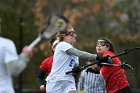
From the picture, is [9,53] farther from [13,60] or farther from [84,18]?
[84,18]

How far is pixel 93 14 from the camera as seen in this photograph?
39.4 metres

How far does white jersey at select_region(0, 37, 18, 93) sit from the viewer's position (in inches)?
Result: 314

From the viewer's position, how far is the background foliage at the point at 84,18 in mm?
35656

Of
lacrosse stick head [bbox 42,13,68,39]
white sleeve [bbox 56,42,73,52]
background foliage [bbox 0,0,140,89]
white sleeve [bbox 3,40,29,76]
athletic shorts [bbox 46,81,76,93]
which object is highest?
background foliage [bbox 0,0,140,89]

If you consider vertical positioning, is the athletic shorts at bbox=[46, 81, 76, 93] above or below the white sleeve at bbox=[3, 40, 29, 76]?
above

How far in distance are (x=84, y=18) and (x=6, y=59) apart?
32.4 metres

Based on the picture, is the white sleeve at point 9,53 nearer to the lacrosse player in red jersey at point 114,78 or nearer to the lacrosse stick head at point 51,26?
the lacrosse stick head at point 51,26

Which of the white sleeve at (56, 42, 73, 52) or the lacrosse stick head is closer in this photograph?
the lacrosse stick head

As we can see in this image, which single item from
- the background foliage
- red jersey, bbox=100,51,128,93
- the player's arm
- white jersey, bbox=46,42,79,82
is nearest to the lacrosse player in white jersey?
white jersey, bbox=46,42,79,82

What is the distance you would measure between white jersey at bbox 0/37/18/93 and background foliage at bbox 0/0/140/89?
83.1ft

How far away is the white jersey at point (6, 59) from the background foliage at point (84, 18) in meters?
25.3

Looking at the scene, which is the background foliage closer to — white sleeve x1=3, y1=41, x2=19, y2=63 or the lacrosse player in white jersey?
the lacrosse player in white jersey

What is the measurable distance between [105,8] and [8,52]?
3225 cm

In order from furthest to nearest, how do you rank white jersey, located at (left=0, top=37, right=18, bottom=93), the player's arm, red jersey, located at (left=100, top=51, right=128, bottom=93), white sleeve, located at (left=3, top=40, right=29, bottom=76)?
red jersey, located at (left=100, top=51, right=128, bottom=93)
the player's arm
white jersey, located at (left=0, top=37, right=18, bottom=93)
white sleeve, located at (left=3, top=40, right=29, bottom=76)
